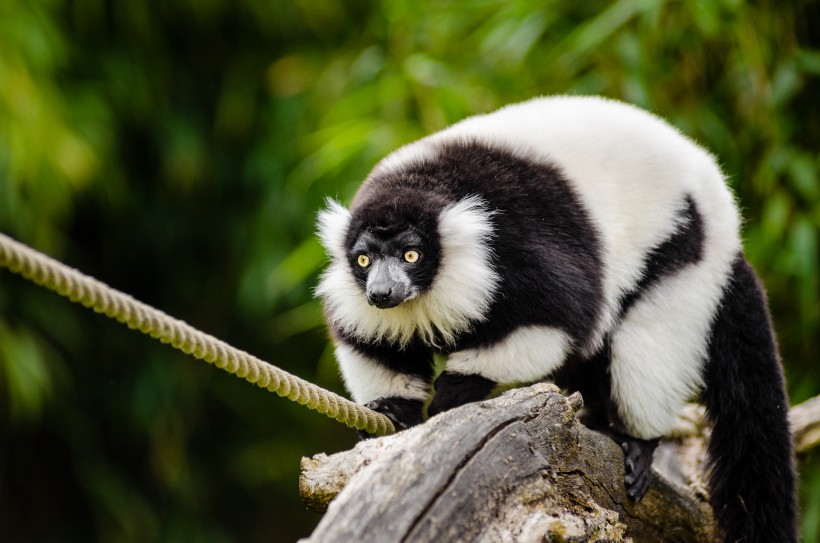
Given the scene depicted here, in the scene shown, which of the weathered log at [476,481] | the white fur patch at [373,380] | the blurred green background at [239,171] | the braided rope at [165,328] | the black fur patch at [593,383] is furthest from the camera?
the blurred green background at [239,171]

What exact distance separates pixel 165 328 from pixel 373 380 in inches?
41.3

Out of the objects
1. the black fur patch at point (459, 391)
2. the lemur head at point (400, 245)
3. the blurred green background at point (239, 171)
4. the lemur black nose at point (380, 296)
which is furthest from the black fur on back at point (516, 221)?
the blurred green background at point (239, 171)

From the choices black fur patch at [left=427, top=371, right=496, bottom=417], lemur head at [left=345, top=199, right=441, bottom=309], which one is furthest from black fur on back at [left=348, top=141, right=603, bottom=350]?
black fur patch at [left=427, top=371, right=496, bottom=417]

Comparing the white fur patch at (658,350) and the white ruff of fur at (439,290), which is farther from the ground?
the white ruff of fur at (439,290)

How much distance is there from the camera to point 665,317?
294 cm

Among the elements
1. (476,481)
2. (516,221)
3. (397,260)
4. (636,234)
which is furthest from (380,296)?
(636,234)

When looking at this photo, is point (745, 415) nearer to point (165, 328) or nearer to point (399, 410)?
point (399, 410)

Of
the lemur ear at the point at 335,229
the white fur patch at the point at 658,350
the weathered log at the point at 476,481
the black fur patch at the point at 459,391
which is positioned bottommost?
the white fur patch at the point at 658,350

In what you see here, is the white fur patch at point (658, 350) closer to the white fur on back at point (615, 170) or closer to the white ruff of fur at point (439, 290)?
the white fur on back at point (615, 170)

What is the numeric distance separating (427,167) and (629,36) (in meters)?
2.04

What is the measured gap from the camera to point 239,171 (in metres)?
6.36

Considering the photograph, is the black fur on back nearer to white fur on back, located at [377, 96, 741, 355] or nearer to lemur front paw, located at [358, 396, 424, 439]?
white fur on back, located at [377, 96, 741, 355]

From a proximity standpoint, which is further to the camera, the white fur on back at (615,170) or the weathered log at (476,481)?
the white fur on back at (615,170)

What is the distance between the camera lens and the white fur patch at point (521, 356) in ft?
8.64
